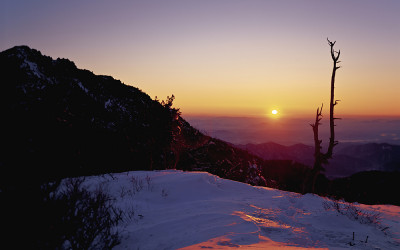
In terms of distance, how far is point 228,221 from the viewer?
228 inches

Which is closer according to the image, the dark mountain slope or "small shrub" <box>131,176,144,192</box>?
the dark mountain slope

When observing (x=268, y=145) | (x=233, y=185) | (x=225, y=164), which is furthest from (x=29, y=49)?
(x=268, y=145)

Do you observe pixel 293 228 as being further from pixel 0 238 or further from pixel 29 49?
pixel 29 49

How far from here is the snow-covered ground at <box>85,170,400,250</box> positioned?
5062mm

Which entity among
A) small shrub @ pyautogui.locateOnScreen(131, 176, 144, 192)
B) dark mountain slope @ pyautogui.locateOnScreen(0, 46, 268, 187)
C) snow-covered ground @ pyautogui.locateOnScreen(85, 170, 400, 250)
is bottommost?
snow-covered ground @ pyautogui.locateOnScreen(85, 170, 400, 250)

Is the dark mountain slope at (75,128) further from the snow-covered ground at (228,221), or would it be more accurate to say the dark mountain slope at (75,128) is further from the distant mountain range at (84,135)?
the snow-covered ground at (228,221)

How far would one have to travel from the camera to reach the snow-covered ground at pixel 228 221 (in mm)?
5062

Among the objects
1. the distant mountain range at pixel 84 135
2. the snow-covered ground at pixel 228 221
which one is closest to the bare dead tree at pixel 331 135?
the distant mountain range at pixel 84 135

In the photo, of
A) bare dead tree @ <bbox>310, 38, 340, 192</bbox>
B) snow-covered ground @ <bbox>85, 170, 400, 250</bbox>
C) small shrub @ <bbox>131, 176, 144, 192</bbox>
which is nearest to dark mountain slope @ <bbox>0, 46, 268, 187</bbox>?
small shrub @ <bbox>131, 176, 144, 192</bbox>

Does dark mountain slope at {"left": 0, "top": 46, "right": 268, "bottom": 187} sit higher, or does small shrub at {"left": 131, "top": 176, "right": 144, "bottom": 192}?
dark mountain slope at {"left": 0, "top": 46, "right": 268, "bottom": 187}

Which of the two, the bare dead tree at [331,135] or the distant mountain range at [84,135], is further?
the bare dead tree at [331,135]

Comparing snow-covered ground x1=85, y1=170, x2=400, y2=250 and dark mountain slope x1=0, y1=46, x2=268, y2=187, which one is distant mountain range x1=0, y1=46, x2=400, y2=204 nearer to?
dark mountain slope x1=0, y1=46, x2=268, y2=187

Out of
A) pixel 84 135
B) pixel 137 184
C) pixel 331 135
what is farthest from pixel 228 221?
pixel 84 135

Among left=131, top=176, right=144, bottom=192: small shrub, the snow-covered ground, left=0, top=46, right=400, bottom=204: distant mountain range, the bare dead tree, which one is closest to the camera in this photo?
left=0, top=46, right=400, bottom=204: distant mountain range
